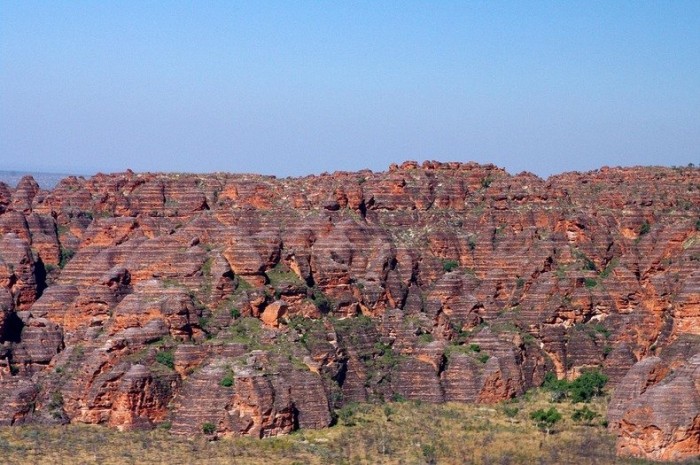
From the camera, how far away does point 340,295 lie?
262 feet

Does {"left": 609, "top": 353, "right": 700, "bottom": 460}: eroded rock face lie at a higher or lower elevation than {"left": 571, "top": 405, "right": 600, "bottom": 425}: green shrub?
higher

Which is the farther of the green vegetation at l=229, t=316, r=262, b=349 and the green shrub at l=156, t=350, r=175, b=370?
the green vegetation at l=229, t=316, r=262, b=349

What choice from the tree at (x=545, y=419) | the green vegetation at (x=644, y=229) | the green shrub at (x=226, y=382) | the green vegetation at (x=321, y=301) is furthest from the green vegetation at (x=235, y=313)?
the green vegetation at (x=644, y=229)

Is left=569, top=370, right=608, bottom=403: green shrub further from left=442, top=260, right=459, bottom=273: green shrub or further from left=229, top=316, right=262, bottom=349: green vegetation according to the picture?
left=229, top=316, right=262, bottom=349: green vegetation

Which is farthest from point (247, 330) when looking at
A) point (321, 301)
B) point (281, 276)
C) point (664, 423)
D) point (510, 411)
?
point (664, 423)

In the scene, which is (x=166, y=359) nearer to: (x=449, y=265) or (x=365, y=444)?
(x=365, y=444)

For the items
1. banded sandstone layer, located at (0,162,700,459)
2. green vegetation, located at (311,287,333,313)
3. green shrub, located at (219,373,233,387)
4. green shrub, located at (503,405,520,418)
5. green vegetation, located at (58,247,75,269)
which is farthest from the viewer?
green vegetation, located at (58,247,75,269)

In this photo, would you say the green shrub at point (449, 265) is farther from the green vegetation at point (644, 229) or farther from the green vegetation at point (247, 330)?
the green vegetation at point (247, 330)

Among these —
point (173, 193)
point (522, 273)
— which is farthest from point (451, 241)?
point (173, 193)

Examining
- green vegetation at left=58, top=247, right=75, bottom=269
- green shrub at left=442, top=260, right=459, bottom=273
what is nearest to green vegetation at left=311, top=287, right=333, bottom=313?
green shrub at left=442, top=260, right=459, bottom=273

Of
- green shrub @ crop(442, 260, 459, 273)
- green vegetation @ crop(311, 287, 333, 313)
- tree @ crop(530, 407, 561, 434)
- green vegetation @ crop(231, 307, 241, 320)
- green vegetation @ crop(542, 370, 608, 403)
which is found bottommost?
tree @ crop(530, 407, 561, 434)

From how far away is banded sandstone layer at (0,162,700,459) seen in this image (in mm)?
70438

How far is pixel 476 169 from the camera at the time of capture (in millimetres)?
92562

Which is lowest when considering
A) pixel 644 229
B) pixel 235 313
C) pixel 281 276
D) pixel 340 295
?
pixel 235 313
